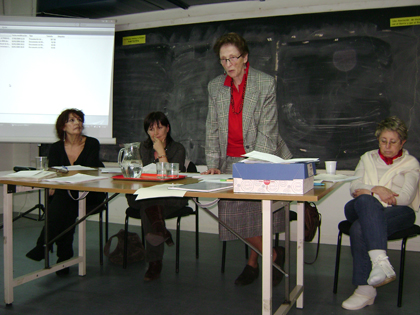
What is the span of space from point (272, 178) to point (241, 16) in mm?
2565

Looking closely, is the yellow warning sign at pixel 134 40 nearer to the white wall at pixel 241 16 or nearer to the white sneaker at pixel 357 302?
the white wall at pixel 241 16

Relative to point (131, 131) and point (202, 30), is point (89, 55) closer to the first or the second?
point (131, 131)

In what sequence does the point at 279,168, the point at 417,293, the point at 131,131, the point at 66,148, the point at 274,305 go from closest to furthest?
the point at 279,168
the point at 274,305
the point at 417,293
the point at 66,148
the point at 131,131

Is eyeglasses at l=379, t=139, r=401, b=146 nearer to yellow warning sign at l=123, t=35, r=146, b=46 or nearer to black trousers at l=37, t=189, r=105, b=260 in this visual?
black trousers at l=37, t=189, r=105, b=260

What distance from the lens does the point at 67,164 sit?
2652mm

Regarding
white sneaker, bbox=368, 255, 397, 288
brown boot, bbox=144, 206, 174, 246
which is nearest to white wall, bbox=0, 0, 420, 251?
brown boot, bbox=144, 206, 174, 246

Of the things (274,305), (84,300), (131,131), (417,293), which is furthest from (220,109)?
(131,131)

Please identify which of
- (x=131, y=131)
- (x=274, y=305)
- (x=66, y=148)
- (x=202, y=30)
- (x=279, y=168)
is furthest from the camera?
(x=131, y=131)

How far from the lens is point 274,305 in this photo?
1940 mm

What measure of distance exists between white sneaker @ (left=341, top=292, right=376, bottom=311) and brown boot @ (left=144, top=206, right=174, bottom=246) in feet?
3.32

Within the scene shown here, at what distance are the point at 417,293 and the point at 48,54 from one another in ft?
12.1

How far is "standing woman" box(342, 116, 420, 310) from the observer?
1781 mm

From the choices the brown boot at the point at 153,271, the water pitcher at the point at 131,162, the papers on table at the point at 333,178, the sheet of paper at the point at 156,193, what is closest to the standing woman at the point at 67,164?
the brown boot at the point at 153,271

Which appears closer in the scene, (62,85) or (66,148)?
(66,148)
